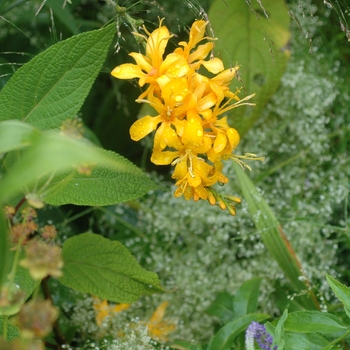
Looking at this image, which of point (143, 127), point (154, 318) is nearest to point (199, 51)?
point (143, 127)

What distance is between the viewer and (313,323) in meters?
0.56

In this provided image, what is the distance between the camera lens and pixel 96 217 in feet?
3.46

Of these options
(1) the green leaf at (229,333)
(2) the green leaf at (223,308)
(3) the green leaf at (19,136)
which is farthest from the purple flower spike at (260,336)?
(3) the green leaf at (19,136)

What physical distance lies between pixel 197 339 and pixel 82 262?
0.92 ft

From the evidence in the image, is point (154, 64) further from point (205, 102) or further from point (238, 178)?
point (238, 178)

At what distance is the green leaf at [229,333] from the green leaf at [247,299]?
0.25 feet

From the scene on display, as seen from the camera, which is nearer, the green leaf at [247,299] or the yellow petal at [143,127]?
the yellow petal at [143,127]

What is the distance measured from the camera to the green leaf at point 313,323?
0.55m

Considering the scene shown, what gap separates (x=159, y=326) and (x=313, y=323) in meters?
0.33

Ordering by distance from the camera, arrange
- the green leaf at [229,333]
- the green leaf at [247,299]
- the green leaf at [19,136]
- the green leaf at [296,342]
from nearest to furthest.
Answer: the green leaf at [19,136] → the green leaf at [296,342] → the green leaf at [229,333] → the green leaf at [247,299]

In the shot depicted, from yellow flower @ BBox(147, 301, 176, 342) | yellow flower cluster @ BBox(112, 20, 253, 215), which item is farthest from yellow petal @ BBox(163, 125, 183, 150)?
yellow flower @ BBox(147, 301, 176, 342)

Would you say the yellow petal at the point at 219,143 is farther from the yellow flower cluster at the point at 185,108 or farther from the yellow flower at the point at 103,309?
the yellow flower at the point at 103,309

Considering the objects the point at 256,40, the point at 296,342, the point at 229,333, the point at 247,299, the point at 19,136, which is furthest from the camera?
the point at 256,40

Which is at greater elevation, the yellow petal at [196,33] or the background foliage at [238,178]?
the yellow petal at [196,33]
